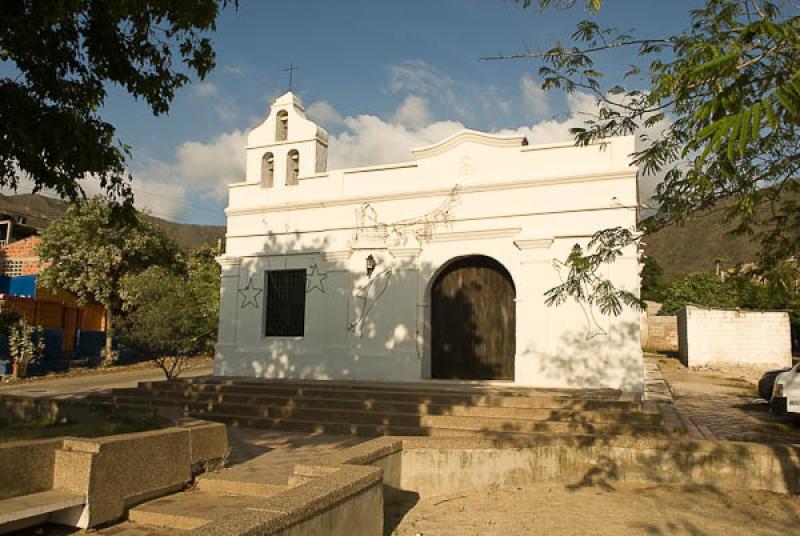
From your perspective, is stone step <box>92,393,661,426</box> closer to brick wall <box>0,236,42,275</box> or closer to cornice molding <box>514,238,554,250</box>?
cornice molding <box>514,238,554,250</box>

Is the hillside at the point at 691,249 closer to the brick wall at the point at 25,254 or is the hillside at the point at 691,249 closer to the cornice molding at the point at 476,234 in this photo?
the brick wall at the point at 25,254

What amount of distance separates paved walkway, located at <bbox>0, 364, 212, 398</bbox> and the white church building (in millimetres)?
6551

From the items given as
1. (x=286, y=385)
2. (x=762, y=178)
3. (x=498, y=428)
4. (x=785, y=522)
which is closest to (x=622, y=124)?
(x=762, y=178)

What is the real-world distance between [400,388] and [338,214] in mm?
4745

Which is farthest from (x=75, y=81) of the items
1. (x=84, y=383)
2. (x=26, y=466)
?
(x=84, y=383)

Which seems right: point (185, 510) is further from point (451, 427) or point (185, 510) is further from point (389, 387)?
point (389, 387)

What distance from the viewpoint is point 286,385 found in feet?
42.2

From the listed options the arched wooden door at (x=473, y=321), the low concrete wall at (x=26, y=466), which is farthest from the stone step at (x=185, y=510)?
the arched wooden door at (x=473, y=321)

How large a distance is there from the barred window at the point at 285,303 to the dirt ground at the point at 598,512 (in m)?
9.08

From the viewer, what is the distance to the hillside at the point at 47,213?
232 ft

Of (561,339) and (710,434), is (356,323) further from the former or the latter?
(710,434)

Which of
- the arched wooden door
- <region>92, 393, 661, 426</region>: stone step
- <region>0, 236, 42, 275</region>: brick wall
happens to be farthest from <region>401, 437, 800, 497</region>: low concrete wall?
<region>0, 236, 42, 275</region>: brick wall

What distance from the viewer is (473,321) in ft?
45.0

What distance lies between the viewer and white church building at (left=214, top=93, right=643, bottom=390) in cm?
1239
